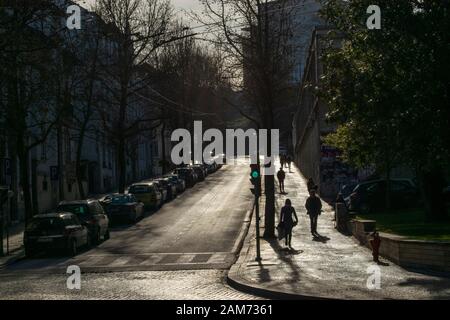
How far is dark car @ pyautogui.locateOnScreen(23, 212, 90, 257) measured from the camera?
26.7 meters

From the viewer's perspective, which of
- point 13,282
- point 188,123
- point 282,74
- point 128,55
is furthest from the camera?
point 188,123

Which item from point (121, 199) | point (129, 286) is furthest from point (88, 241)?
point (129, 286)

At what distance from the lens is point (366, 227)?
2530 centimetres

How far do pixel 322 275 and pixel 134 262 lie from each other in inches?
291

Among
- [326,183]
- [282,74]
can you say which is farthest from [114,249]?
[326,183]

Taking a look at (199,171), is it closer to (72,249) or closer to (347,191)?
(347,191)

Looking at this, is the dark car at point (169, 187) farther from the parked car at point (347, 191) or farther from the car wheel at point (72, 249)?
the car wheel at point (72, 249)

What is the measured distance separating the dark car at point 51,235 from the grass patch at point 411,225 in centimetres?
1054

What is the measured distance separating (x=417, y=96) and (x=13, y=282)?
440 inches

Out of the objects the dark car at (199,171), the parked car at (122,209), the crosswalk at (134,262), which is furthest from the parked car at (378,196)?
the dark car at (199,171)

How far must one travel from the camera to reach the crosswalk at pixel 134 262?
2278 cm

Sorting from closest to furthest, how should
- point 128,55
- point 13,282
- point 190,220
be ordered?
point 13,282 → point 190,220 → point 128,55

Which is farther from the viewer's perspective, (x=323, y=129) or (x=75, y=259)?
(x=323, y=129)
